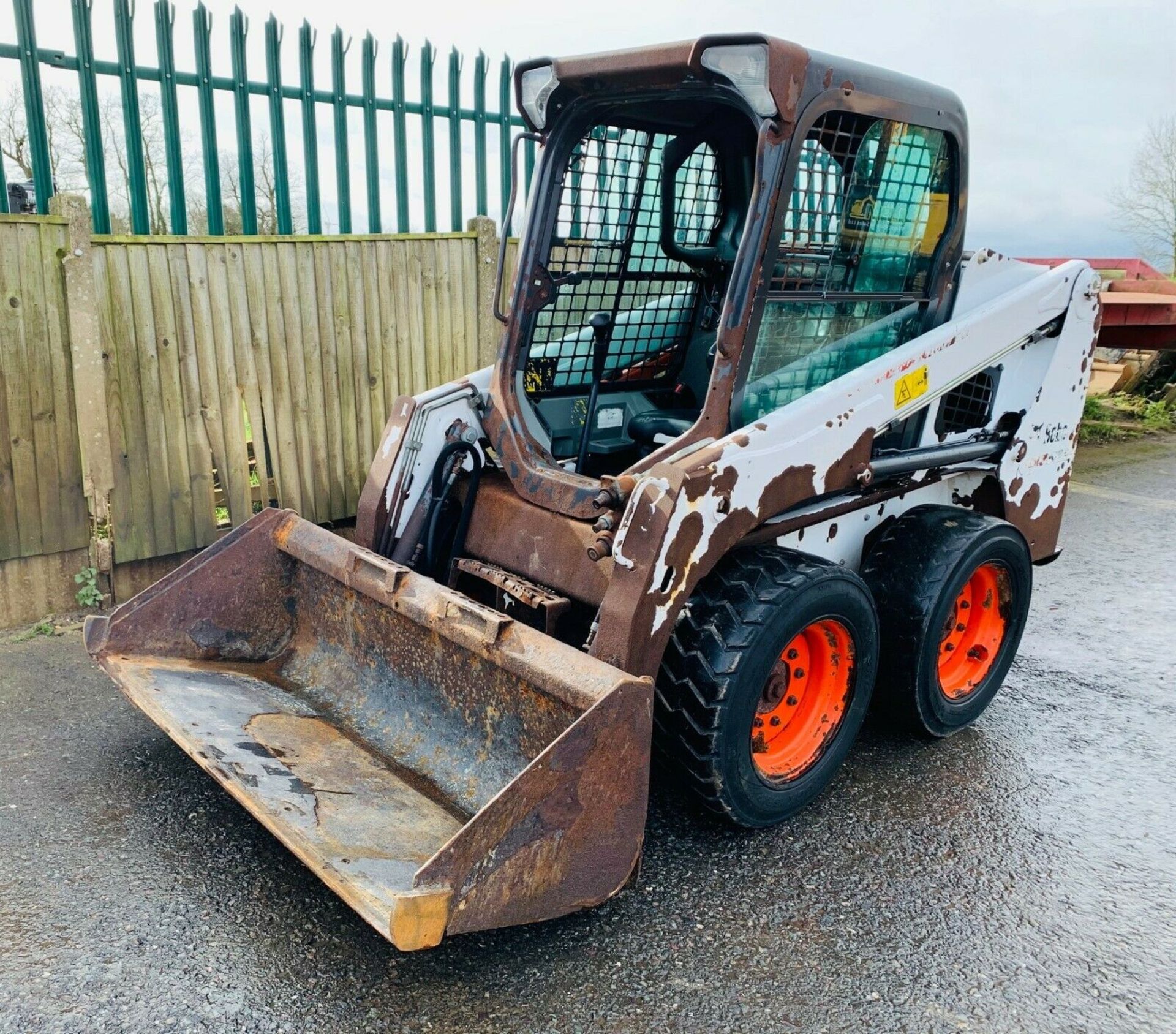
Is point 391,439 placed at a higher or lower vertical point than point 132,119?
lower

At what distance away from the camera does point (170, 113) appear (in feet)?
16.5

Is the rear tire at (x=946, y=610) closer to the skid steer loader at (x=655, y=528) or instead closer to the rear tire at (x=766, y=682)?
the skid steer loader at (x=655, y=528)

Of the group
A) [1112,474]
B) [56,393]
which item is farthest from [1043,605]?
[56,393]

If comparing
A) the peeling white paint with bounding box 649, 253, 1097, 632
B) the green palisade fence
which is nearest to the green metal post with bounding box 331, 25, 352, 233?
the green palisade fence

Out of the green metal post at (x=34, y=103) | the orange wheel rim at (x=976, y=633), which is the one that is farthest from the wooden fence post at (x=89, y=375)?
the orange wheel rim at (x=976, y=633)

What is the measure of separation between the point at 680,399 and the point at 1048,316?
1.45 metres

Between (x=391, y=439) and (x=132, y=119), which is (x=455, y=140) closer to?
(x=132, y=119)

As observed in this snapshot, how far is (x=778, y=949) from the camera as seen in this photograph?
2.79 meters

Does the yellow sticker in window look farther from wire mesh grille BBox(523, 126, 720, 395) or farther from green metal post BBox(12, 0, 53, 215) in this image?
green metal post BBox(12, 0, 53, 215)

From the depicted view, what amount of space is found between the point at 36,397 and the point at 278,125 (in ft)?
5.78

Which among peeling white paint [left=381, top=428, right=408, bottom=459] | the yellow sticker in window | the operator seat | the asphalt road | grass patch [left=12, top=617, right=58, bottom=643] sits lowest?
grass patch [left=12, top=617, right=58, bottom=643]

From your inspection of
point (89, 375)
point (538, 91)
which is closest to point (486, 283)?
point (89, 375)

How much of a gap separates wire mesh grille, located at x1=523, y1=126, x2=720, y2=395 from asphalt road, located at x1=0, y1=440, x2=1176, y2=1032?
1569 millimetres

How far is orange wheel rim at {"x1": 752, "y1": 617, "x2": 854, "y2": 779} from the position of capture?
11.0 feet
